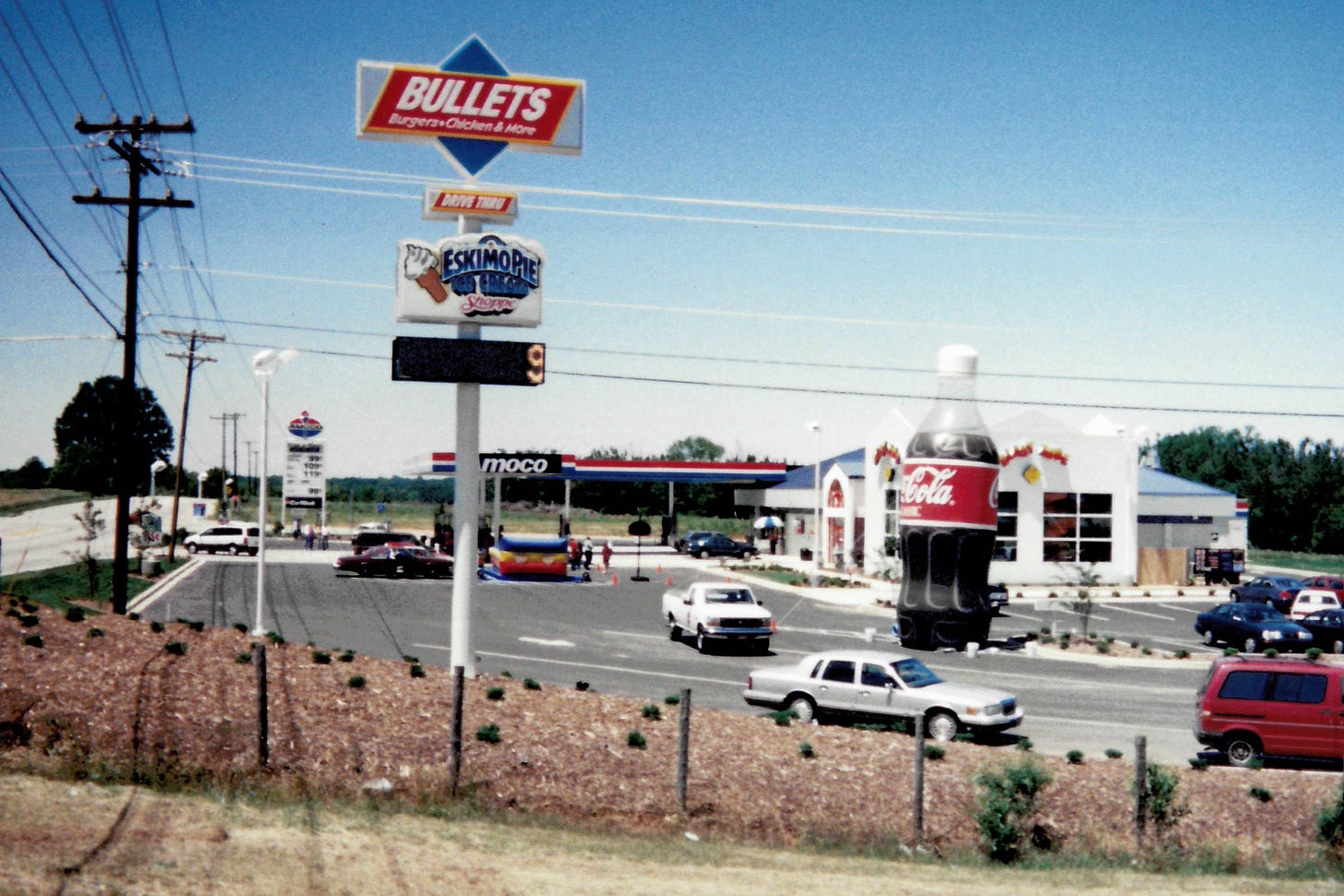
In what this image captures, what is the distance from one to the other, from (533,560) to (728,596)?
21149 mm

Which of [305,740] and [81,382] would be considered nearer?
[305,740]

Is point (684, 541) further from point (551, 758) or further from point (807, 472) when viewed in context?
point (551, 758)

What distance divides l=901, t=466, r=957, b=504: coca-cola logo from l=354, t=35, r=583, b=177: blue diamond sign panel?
1567 centimetres

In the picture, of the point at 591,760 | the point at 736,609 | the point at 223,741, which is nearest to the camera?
the point at 223,741

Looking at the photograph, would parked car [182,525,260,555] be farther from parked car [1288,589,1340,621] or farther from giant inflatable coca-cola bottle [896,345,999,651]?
parked car [1288,589,1340,621]

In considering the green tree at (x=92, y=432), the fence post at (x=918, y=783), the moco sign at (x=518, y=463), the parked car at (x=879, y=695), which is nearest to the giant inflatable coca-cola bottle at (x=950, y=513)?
the parked car at (x=879, y=695)

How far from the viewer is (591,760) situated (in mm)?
14938

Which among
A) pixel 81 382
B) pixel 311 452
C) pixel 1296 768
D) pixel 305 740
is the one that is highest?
pixel 81 382

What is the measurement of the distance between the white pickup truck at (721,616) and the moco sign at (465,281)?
14.2m

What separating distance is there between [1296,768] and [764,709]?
932 centimetres

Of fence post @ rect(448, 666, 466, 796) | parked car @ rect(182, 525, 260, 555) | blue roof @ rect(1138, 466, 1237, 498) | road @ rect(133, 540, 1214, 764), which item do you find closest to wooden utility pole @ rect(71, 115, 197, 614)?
road @ rect(133, 540, 1214, 764)

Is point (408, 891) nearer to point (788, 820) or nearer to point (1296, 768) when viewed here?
point (788, 820)

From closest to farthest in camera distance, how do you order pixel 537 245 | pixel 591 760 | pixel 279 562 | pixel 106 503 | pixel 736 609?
pixel 591 760, pixel 537 245, pixel 736 609, pixel 279 562, pixel 106 503

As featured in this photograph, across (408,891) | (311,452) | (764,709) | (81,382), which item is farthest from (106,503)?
(408,891)
